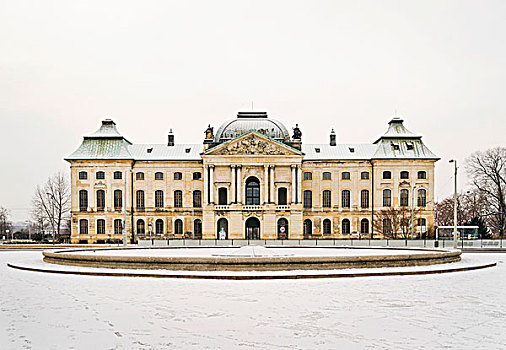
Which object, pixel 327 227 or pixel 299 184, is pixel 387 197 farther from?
pixel 299 184

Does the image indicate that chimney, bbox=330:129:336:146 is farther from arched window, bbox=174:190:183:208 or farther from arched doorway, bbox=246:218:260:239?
arched window, bbox=174:190:183:208

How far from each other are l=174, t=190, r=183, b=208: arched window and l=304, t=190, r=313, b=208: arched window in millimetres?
19607

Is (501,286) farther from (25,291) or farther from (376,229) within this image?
(376,229)

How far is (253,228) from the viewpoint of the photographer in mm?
85438

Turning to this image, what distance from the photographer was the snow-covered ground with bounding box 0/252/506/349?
12.5 m

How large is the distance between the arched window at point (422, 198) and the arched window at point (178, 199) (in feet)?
122

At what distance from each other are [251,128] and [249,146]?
4.36m

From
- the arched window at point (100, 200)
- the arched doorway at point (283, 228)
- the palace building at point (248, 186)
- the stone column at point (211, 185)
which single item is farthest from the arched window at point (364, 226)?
the arched window at point (100, 200)

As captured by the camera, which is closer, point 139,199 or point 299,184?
point 299,184

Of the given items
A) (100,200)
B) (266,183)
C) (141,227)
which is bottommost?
(141,227)

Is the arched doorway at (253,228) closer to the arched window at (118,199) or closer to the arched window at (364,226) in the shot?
the arched window at (364,226)

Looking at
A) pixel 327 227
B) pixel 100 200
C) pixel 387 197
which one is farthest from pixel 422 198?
pixel 100 200

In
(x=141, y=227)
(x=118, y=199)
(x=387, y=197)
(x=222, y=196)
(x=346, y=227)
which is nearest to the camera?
(x=222, y=196)

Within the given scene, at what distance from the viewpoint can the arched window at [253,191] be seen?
87.6 meters
